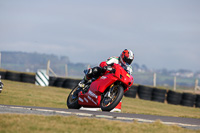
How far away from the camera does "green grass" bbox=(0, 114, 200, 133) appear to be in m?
4.97

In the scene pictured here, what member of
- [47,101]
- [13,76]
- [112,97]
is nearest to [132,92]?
[13,76]

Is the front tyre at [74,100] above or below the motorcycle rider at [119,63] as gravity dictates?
below

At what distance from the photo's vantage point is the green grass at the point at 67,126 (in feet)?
16.3

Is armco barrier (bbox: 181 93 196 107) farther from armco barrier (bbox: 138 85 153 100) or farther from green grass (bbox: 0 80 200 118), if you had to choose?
green grass (bbox: 0 80 200 118)

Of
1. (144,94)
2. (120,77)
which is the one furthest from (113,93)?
(144,94)

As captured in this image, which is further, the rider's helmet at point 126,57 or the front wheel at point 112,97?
the rider's helmet at point 126,57

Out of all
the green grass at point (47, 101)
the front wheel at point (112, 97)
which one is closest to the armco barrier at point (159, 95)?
the green grass at point (47, 101)

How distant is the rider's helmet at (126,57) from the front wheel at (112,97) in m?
0.87

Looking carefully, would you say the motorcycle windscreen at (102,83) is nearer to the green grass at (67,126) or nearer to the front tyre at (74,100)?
the front tyre at (74,100)

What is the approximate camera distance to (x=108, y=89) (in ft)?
30.0

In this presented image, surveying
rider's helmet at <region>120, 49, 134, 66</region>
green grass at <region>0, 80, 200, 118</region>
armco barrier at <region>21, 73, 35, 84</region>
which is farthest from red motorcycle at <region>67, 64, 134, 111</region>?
armco barrier at <region>21, 73, 35, 84</region>

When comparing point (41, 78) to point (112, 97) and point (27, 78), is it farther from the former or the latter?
point (112, 97)

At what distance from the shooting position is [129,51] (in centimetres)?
948

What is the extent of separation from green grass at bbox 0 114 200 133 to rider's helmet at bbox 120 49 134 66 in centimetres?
366
